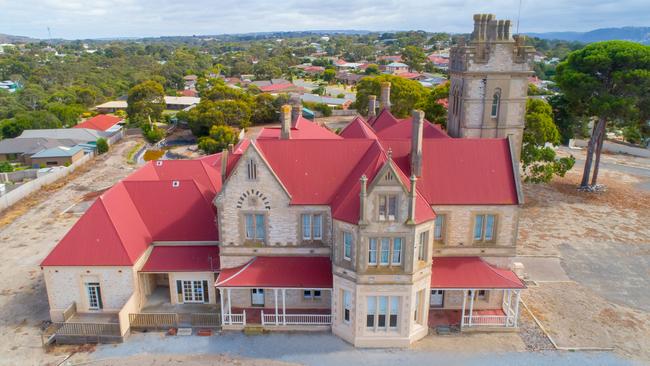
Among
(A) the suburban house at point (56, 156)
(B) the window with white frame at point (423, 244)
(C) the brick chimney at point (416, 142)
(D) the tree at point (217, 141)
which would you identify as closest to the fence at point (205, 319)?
(B) the window with white frame at point (423, 244)

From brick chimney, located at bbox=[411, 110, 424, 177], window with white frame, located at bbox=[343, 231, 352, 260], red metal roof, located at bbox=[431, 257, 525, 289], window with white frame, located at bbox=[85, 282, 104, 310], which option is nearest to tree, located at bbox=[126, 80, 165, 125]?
window with white frame, located at bbox=[85, 282, 104, 310]

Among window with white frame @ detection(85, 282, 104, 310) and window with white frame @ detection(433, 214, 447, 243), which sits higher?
window with white frame @ detection(433, 214, 447, 243)

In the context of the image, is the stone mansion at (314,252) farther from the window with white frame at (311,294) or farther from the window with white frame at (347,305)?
the window with white frame at (311,294)

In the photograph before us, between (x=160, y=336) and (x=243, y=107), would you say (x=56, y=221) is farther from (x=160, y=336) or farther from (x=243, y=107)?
(x=243, y=107)

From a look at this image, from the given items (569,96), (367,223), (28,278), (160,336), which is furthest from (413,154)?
(569,96)

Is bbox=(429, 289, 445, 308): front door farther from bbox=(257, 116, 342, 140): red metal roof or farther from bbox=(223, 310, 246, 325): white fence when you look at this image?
bbox=(257, 116, 342, 140): red metal roof
